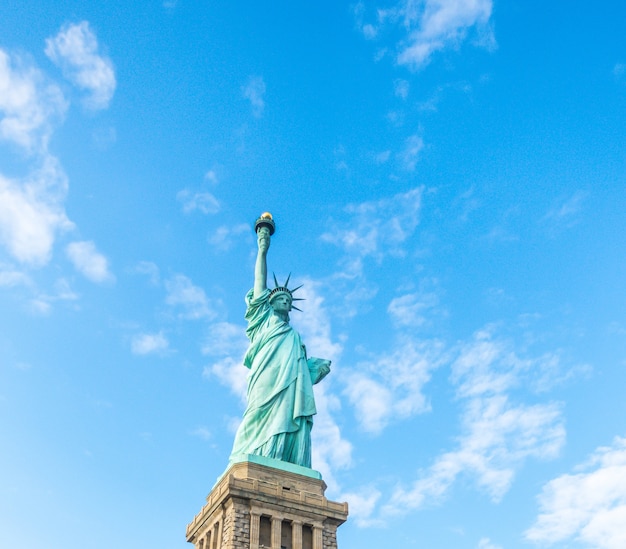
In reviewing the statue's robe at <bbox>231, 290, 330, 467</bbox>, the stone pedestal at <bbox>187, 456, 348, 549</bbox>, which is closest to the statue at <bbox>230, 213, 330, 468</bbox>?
the statue's robe at <bbox>231, 290, 330, 467</bbox>

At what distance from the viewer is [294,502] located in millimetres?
34500

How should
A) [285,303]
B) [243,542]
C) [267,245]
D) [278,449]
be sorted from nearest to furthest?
[243,542], [278,449], [285,303], [267,245]

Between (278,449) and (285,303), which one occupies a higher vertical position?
(285,303)

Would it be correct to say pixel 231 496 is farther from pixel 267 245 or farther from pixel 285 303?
pixel 267 245

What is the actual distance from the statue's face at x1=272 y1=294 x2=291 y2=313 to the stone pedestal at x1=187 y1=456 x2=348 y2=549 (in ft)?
34.7

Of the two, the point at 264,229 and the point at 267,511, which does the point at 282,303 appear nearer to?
the point at 264,229

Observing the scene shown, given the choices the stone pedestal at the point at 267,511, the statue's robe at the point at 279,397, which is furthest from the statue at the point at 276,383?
the stone pedestal at the point at 267,511

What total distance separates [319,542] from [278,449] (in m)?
5.28

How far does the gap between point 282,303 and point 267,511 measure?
546 inches

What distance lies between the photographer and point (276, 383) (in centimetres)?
3981

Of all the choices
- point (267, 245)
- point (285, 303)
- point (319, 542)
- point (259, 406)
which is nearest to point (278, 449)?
point (259, 406)

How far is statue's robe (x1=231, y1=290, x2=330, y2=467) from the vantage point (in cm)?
3791

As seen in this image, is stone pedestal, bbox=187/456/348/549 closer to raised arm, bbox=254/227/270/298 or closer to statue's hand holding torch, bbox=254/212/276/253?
raised arm, bbox=254/227/270/298

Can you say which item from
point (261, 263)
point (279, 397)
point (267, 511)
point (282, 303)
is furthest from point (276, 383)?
point (261, 263)
